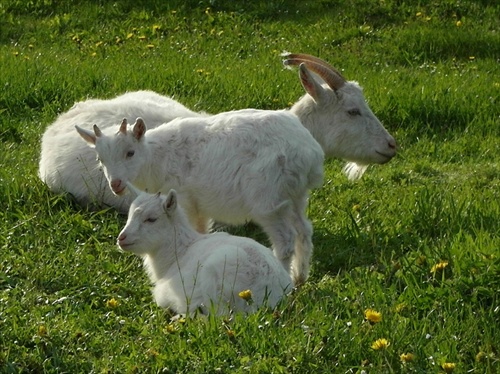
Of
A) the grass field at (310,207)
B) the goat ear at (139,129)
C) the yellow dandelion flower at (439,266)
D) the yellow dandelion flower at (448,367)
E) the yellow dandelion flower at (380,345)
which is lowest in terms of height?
the grass field at (310,207)

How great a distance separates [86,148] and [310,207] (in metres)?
1.71

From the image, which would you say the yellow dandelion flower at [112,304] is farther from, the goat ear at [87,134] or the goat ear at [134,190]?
the goat ear at [87,134]

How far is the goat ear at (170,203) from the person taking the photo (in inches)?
255

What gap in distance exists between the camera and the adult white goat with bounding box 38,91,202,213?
805cm

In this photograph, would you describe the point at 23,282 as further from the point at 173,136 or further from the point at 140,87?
the point at 140,87

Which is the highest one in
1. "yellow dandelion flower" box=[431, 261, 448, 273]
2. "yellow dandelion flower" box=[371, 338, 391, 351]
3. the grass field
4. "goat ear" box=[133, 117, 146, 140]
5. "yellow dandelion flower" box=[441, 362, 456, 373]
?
"yellow dandelion flower" box=[441, 362, 456, 373]

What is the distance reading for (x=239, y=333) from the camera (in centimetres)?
526

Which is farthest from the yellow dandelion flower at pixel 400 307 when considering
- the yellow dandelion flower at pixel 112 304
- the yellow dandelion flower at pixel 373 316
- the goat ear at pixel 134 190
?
the goat ear at pixel 134 190

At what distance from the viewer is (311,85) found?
812 cm

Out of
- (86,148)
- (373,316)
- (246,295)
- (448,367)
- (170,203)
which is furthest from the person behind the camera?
(86,148)

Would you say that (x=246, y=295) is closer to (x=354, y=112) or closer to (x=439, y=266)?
(x=439, y=266)

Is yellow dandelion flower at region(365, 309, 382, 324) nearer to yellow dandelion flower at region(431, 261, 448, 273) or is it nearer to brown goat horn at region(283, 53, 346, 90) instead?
yellow dandelion flower at region(431, 261, 448, 273)

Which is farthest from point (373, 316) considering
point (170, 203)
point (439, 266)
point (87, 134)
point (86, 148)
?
point (86, 148)

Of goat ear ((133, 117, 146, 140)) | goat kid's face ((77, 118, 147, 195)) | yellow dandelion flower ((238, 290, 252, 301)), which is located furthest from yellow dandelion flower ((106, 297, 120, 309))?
goat ear ((133, 117, 146, 140))
